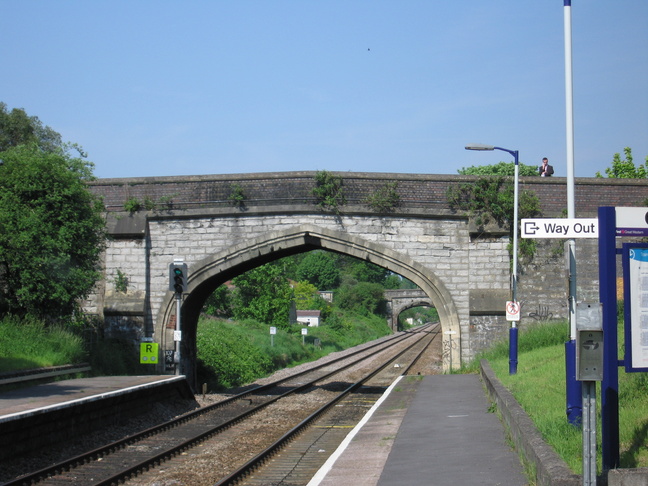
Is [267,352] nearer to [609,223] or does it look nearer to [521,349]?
[521,349]

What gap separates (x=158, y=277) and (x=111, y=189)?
318cm

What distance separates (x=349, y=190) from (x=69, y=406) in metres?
12.4

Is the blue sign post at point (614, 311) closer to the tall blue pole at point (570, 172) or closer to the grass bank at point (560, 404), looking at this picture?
the grass bank at point (560, 404)

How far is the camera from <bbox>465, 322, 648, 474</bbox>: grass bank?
6727mm

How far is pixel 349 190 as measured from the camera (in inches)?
876

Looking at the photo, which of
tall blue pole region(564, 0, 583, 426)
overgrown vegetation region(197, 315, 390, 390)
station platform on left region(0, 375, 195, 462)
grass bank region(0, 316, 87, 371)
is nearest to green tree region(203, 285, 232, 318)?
overgrown vegetation region(197, 315, 390, 390)

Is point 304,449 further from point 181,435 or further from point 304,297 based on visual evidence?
point 304,297

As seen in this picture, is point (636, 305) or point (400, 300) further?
point (400, 300)

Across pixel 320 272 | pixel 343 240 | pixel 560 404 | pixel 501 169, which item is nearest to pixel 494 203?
pixel 343 240

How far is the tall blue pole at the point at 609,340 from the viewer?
6.17 metres

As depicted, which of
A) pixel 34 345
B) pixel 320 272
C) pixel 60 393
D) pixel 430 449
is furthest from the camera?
pixel 320 272

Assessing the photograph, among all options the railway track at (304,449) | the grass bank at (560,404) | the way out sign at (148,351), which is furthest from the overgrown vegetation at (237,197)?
the grass bank at (560,404)

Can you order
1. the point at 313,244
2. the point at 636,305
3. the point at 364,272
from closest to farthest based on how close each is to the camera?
the point at 636,305, the point at 313,244, the point at 364,272

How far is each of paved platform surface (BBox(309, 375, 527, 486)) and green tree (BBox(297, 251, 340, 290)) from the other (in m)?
78.5
